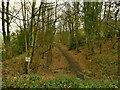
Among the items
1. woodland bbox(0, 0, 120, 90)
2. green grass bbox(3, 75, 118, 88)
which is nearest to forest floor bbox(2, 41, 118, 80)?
woodland bbox(0, 0, 120, 90)

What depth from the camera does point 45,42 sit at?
764 inches

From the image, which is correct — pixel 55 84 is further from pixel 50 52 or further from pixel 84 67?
pixel 50 52

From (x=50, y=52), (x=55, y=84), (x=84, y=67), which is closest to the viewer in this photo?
(x=55, y=84)

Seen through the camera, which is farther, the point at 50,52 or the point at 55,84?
the point at 50,52

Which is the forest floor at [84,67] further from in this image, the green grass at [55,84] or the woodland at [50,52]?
the green grass at [55,84]

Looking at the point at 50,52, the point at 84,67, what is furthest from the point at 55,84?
the point at 50,52

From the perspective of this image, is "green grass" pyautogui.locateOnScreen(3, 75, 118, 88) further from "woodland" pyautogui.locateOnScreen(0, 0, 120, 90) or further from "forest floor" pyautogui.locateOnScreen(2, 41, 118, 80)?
"forest floor" pyautogui.locateOnScreen(2, 41, 118, 80)

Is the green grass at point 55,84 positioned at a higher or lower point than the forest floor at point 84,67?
higher

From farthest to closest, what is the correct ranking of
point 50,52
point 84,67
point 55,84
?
point 50,52 < point 84,67 < point 55,84

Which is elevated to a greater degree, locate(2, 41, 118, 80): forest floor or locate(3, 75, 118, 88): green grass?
locate(3, 75, 118, 88): green grass

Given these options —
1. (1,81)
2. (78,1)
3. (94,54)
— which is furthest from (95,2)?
(1,81)

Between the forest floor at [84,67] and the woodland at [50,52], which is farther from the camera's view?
the forest floor at [84,67]

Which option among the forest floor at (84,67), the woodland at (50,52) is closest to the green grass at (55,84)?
the woodland at (50,52)

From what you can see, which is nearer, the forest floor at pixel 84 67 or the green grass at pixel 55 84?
the green grass at pixel 55 84
